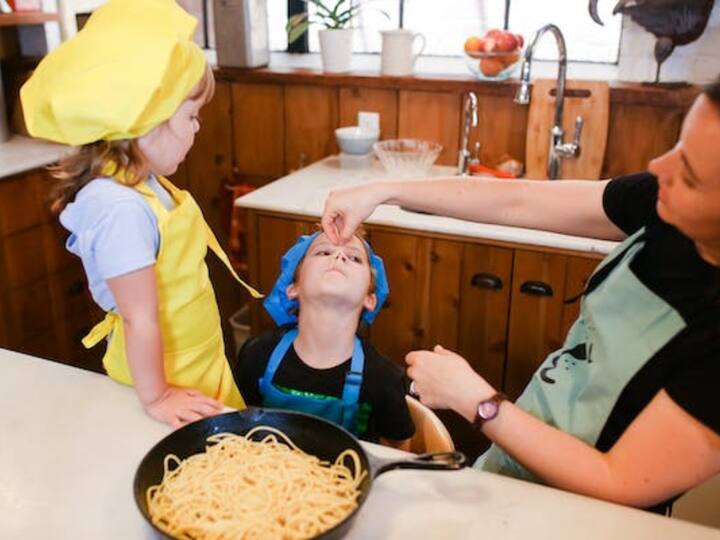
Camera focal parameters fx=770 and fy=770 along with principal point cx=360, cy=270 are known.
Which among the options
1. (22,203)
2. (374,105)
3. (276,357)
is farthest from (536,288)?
(22,203)

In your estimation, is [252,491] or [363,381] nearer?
[252,491]

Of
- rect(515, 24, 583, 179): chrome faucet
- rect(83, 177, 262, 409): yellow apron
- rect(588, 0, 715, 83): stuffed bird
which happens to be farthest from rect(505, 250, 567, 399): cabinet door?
rect(83, 177, 262, 409): yellow apron

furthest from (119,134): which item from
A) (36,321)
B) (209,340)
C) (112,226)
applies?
(36,321)

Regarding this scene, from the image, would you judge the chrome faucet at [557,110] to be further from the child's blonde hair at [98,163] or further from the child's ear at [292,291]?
the child's blonde hair at [98,163]

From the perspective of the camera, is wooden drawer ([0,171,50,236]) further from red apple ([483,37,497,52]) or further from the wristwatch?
the wristwatch

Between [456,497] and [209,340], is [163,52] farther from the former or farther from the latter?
[456,497]

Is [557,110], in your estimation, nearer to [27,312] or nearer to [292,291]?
[292,291]

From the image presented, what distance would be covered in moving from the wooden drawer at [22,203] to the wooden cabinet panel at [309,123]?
89 cm

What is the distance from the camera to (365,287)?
1.56m

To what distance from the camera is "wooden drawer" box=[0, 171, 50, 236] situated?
2504 millimetres

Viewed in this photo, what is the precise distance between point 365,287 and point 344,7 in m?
1.66

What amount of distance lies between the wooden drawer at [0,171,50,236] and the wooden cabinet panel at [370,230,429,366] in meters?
1.20

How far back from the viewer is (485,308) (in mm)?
2242

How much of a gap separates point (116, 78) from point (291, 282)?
65 centimetres
